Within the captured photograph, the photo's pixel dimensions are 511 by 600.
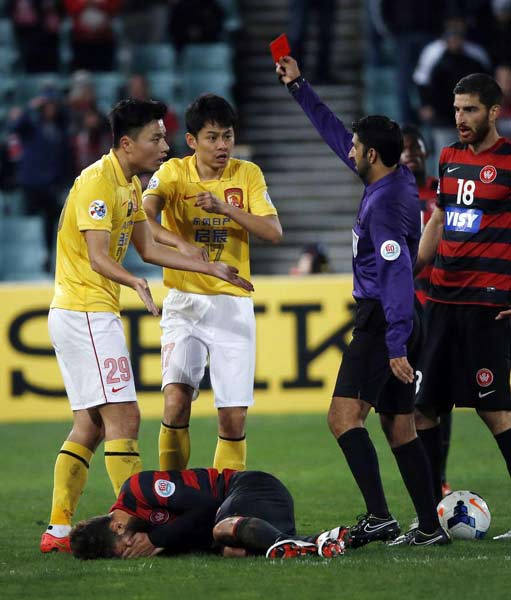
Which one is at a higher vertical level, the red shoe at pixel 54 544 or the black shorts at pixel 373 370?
the black shorts at pixel 373 370

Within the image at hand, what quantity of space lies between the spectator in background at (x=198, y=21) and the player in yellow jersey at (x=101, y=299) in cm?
1014

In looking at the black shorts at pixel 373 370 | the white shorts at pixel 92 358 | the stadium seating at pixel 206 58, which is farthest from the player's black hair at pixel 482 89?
the stadium seating at pixel 206 58

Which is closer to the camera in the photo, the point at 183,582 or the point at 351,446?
the point at 183,582

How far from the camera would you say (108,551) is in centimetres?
647

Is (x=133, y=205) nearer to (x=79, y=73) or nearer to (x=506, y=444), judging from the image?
(x=506, y=444)

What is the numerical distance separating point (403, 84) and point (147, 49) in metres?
3.66

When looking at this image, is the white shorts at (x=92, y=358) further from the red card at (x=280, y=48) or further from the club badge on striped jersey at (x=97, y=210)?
the red card at (x=280, y=48)

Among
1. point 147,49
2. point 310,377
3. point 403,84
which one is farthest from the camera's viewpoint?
point 147,49

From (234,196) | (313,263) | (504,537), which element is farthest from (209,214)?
(313,263)

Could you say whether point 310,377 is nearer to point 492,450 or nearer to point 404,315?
point 492,450

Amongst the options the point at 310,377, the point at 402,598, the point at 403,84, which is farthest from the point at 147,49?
the point at 402,598

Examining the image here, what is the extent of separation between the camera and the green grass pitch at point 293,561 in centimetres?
578

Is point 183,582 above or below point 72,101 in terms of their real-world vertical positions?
below

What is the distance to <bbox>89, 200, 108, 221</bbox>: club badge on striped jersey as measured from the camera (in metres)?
6.81
